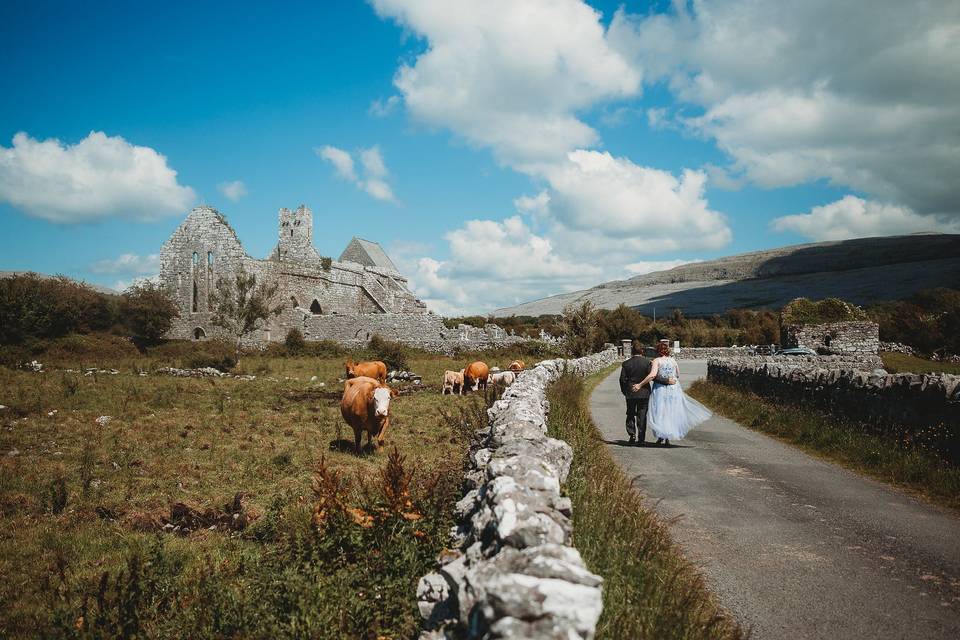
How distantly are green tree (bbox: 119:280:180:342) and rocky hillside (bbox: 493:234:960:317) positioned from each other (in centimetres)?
7186

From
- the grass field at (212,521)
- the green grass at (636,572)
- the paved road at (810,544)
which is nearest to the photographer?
the green grass at (636,572)

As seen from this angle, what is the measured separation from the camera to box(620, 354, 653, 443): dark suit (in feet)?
37.4

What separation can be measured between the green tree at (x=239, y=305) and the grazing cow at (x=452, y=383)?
94.0 ft

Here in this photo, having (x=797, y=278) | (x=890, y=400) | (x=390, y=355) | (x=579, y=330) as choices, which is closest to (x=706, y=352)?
(x=579, y=330)

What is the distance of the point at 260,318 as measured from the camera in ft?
146

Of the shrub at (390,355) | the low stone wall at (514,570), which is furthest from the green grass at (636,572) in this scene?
the shrub at (390,355)

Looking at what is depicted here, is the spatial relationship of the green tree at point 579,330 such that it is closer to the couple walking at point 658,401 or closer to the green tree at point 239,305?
the green tree at point 239,305

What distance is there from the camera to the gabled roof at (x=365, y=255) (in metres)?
65.9

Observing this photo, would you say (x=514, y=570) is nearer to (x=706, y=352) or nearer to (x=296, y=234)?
(x=706, y=352)

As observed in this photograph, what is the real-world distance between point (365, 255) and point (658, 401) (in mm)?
58262

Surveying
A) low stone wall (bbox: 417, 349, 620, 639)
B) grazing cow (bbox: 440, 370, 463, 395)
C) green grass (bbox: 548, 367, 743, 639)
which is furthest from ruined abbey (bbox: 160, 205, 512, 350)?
low stone wall (bbox: 417, 349, 620, 639)

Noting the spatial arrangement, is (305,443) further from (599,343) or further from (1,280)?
(599,343)

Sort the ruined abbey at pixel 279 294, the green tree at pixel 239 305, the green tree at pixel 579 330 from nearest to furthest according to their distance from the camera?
the green tree at pixel 579 330 < the green tree at pixel 239 305 < the ruined abbey at pixel 279 294

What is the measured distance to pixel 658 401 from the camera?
11227 millimetres
